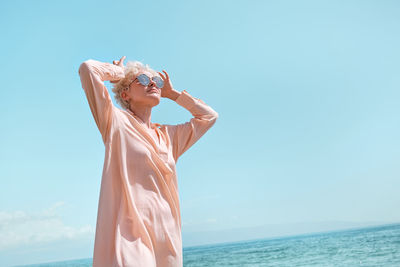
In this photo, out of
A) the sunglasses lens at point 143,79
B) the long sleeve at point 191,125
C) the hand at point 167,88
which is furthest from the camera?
the hand at point 167,88

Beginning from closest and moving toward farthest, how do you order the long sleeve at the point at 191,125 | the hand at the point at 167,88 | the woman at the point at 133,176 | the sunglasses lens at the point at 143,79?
the woman at the point at 133,176 < the sunglasses lens at the point at 143,79 < the long sleeve at the point at 191,125 < the hand at the point at 167,88

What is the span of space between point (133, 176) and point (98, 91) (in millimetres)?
663

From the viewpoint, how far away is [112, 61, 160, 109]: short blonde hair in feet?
10.9

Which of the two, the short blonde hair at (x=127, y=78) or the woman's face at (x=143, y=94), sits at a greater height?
the short blonde hair at (x=127, y=78)

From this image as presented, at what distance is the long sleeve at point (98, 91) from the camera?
110 inches

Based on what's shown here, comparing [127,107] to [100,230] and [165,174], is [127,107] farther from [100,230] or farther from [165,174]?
[100,230]

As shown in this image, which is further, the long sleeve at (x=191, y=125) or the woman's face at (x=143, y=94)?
the long sleeve at (x=191, y=125)

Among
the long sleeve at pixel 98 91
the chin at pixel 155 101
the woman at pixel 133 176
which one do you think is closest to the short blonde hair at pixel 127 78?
the woman at pixel 133 176

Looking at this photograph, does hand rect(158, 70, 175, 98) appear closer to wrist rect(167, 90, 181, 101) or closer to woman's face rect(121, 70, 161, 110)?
wrist rect(167, 90, 181, 101)

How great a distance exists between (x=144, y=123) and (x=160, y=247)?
100cm

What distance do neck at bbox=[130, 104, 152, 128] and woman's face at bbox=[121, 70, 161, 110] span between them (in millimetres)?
28

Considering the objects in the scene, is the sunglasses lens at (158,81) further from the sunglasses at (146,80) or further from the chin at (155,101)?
the chin at (155,101)

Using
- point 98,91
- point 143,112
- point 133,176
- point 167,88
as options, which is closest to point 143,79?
point 143,112

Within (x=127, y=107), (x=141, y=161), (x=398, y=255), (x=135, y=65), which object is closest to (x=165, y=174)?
(x=141, y=161)
